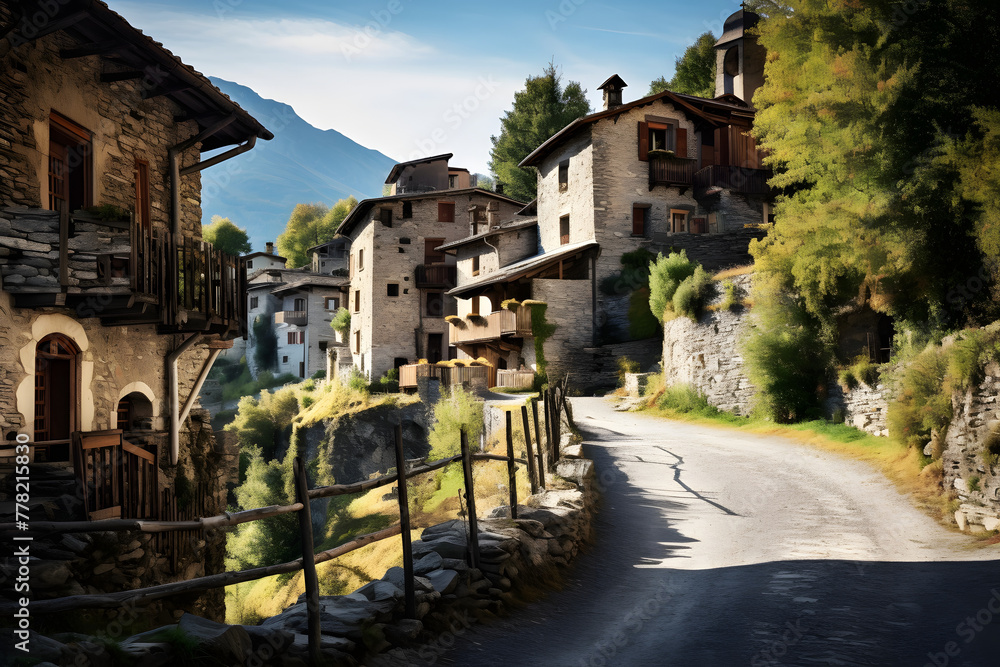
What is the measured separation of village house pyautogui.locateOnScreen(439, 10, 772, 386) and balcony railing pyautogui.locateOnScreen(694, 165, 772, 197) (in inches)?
1.9

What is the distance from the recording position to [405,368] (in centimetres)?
3534

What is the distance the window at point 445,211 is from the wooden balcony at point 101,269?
33.0m

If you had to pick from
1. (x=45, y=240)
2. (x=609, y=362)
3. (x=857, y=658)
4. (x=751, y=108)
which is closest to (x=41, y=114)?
(x=45, y=240)

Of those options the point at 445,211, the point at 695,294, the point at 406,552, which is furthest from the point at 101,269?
the point at 445,211

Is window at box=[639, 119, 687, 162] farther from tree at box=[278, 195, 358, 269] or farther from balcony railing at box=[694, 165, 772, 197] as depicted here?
tree at box=[278, 195, 358, 269]

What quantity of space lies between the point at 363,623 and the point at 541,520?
3.97 metres

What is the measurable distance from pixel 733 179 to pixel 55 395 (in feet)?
99.2

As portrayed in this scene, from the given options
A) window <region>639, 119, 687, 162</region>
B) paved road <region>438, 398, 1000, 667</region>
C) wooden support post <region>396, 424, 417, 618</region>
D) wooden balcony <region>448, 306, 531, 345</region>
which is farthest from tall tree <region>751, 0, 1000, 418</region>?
window <region>639, 119, 687, 162</region>

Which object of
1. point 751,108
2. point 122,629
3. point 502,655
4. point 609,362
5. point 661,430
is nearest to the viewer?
point 502,655

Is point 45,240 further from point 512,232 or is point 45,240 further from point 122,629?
point 512,232

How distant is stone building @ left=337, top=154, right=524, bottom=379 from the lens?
1658 inches

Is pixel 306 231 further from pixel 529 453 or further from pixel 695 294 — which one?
pixel 529 453

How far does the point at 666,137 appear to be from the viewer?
3412cm

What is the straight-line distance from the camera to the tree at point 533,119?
167 feet
